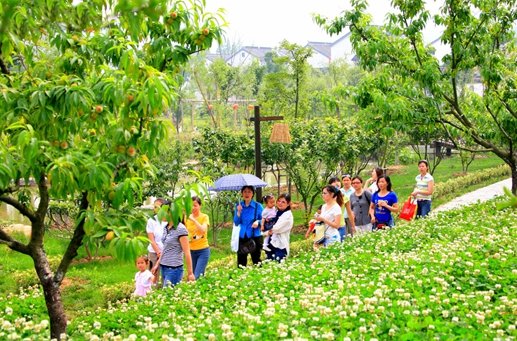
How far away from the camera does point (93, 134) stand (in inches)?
191

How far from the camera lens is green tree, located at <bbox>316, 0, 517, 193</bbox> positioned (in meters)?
10.1

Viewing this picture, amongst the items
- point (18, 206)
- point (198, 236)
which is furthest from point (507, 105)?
point (18, 206)

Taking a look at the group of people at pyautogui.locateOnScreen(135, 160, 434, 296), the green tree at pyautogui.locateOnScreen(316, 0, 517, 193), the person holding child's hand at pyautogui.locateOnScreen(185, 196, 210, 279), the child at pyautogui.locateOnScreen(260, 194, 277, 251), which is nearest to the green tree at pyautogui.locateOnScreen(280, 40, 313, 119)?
the green tree at pyautogui.locateOnScreen(316, 0, 517, 193)

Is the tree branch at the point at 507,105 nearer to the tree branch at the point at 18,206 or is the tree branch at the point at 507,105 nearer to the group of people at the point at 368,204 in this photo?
the group of people at the point at 368,204

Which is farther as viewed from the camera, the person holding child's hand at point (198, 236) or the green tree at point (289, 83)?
the green tree at point (289, 83)

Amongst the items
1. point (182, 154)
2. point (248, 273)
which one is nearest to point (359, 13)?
point (248, 273)

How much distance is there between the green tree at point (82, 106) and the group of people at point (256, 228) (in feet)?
7.14

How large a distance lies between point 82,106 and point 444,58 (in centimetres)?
804

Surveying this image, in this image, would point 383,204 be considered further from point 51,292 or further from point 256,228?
point 51,292

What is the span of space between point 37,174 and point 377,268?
3.36m

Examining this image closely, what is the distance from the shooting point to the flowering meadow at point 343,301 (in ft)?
12.4

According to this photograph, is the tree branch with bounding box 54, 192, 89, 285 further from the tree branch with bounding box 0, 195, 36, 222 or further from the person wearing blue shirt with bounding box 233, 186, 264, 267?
the person wearing blue shirt with bounding box 233, 186, 264, 267

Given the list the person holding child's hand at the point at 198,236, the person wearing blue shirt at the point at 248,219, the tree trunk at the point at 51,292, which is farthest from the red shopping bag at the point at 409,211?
the tree trunk at the point at 51,292

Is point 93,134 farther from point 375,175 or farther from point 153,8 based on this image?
point 375,175
